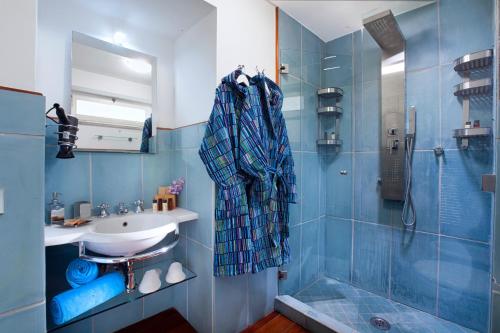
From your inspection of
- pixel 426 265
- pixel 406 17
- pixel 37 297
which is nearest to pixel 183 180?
pixel 37 297

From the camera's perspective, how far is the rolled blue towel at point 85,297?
84 centimetres

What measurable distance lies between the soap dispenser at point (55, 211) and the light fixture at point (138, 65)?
0.85m

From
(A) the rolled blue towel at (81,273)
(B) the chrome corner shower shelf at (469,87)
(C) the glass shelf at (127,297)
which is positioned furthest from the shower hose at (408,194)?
(A) the rolled blue towel at (81,273)

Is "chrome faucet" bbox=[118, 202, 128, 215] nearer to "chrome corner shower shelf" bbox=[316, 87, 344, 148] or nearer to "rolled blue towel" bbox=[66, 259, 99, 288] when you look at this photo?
"rolled blue towel" bbox=[66, 259, 99, 288]

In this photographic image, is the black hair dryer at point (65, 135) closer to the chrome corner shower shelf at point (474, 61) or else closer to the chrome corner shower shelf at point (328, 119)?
the chrome corner shower shelf at point (328, 119)

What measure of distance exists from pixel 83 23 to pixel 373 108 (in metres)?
1.93

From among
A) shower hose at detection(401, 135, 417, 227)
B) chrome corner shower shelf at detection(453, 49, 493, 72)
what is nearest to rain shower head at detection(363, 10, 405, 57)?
chrome corner shower shelf at detection(453, 49, 493, 72)

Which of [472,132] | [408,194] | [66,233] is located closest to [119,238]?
[66,233]

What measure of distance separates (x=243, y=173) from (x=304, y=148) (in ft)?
2.31

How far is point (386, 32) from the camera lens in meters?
1.49

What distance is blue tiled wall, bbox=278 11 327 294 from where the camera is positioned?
5.12 ft

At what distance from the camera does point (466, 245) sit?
4.42 ft

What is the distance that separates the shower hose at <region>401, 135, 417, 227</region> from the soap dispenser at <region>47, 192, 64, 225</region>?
6.73 feet

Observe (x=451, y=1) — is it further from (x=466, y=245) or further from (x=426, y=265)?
(x=426, y=265)
